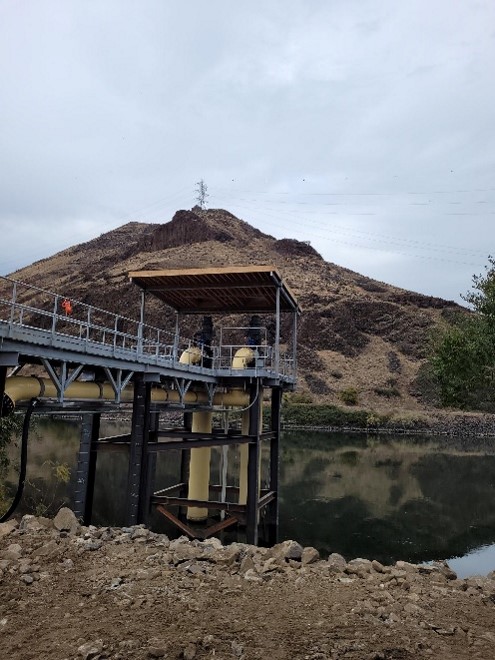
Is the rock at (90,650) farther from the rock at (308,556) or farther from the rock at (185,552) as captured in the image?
the rock at (308,556)

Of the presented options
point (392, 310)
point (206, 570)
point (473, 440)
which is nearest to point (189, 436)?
point (206, 570)

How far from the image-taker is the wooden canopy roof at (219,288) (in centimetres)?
1712

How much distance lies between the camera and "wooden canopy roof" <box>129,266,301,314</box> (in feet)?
56.2

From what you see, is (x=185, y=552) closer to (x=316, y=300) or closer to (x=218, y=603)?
(x=218, y=603)

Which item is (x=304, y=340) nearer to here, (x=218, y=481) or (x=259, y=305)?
(x=218, y=481)

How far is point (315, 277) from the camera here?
102 meters

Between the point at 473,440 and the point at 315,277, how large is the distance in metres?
53.2

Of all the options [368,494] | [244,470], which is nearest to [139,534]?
[244,470]

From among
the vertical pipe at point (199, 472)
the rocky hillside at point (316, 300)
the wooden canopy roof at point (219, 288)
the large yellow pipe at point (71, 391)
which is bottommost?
the vertical pipe at point (199, 472)

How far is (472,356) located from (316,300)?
7683cm

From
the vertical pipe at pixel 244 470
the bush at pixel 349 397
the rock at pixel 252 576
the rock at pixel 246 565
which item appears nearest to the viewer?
the rock at pixel 252 576

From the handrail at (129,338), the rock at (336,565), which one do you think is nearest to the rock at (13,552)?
the handrail at (129,338)

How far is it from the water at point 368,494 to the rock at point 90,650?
1506 cm

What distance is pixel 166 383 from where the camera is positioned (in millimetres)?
15359
